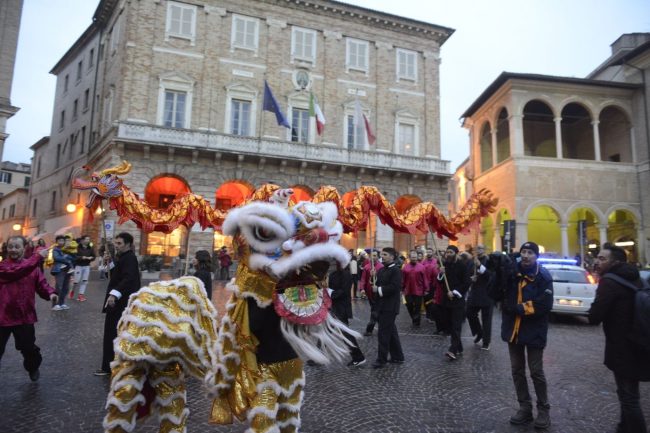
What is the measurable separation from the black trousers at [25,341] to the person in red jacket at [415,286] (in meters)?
6.88

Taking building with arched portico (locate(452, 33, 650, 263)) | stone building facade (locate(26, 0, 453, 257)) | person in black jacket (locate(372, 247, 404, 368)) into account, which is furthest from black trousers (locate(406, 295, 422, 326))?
building with arched portico (locate(452, 33, 650, 263))

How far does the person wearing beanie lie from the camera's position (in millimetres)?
4059

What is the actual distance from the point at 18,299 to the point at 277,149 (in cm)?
1837

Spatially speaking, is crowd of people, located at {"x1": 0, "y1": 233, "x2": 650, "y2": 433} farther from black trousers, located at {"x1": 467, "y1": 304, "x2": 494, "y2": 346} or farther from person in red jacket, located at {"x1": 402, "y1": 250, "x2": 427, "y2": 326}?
person in red jacket, located at {"x1": 402, "y1": 250, "x2": 427, "y2": 326}

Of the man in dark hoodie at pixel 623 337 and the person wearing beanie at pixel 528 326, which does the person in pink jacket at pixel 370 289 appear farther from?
the man in dark hoodie at pixel 623 337

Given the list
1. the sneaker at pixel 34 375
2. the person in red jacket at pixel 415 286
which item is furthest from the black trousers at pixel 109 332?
the person in red jacket at pixel 415 286

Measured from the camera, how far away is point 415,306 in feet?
30.9

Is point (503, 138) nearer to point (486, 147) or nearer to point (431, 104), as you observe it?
point (486, 147)

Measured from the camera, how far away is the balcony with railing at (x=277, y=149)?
803 inches

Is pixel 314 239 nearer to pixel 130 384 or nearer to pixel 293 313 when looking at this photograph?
pixel 293 313

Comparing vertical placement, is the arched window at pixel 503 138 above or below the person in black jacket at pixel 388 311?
above

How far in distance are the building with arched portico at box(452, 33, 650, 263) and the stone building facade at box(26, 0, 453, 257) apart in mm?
4367

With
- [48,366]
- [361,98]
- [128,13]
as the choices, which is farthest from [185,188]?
[48,366]

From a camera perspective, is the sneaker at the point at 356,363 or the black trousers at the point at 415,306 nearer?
the sneaker at the point at 356,363
